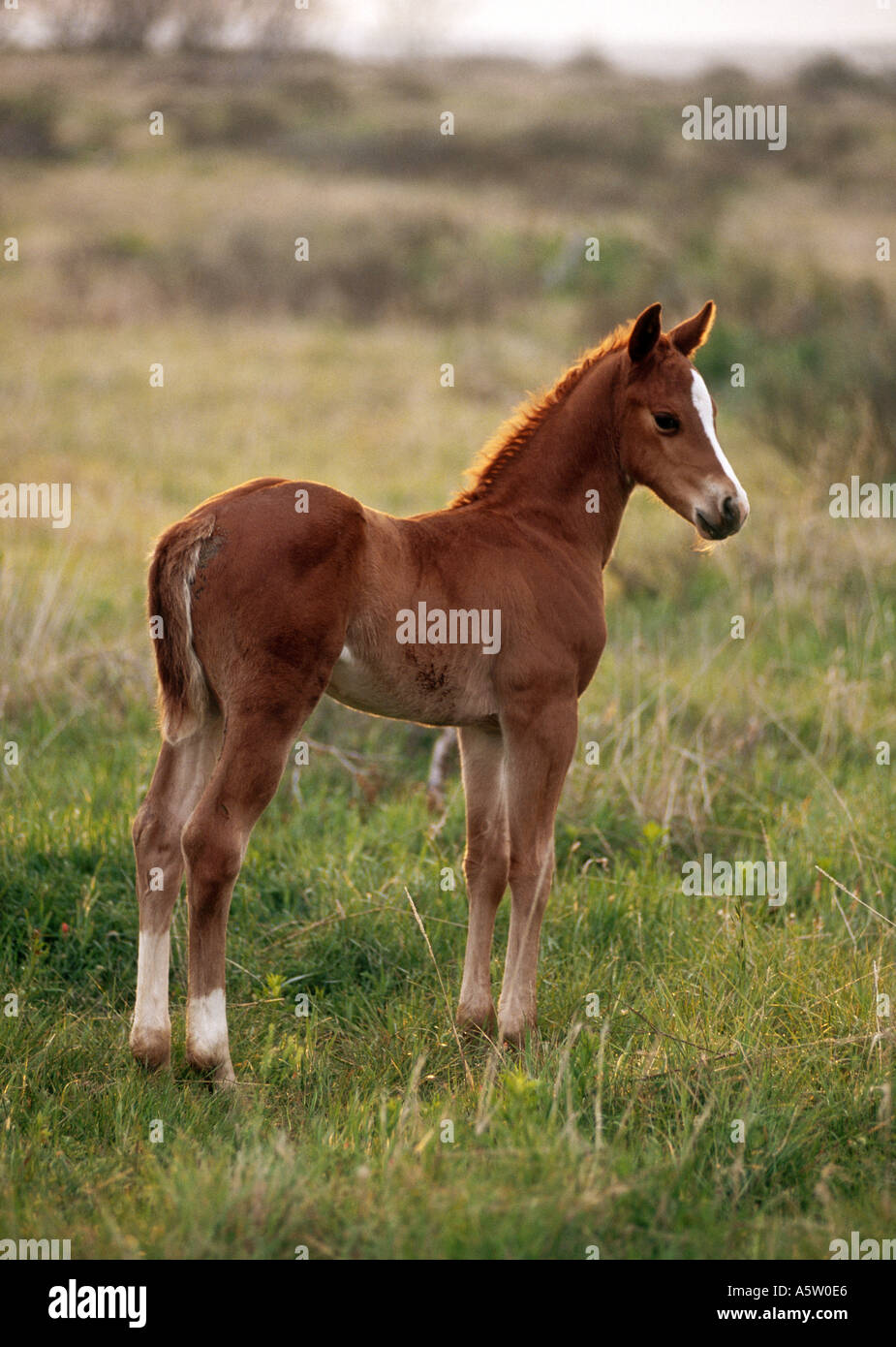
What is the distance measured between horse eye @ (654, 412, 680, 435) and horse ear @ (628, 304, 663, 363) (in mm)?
202

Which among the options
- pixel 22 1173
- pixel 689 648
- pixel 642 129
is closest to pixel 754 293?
pixel 689 648

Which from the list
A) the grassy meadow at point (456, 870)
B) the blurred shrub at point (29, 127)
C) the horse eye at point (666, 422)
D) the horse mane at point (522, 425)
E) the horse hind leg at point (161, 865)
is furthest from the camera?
the blurred shrub at point (29, 127)

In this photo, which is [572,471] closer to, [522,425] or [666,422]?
[522,425]

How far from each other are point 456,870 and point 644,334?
225cm

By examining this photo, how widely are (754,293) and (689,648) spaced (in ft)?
32.2

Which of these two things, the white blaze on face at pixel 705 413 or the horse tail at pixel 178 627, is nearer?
the horse tail at pixel 178 627

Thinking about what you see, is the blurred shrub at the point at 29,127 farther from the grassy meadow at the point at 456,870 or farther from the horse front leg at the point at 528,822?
the horse front leg at the point at 528,822

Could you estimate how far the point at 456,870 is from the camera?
16.6 feet

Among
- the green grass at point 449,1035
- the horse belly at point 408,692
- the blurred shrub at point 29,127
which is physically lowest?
the green grass at point 449,1035

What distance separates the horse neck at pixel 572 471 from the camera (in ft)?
13.9

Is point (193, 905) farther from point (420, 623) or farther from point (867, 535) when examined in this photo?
point (867, 535)

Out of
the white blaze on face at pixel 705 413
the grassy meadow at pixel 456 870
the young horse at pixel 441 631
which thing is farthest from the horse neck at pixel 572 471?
the grassy meadow at pixel 456 870

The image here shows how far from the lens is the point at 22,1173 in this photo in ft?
10.6

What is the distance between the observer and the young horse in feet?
11.8
